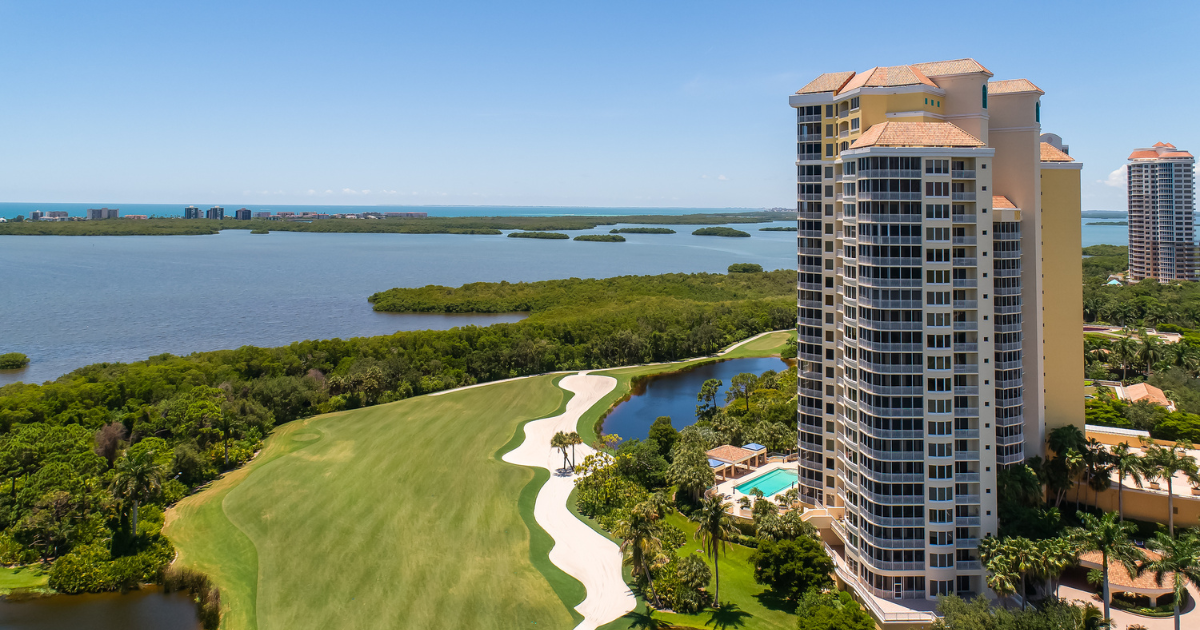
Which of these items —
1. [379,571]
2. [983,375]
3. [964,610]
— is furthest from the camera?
[379,571]

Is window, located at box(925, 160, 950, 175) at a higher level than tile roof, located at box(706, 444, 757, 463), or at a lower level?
higher

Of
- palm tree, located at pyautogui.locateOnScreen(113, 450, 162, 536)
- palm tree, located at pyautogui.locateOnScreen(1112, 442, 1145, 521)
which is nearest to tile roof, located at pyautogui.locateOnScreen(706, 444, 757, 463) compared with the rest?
palm tree, located at pyautogui.locateOnScreen(1112, 442, 1145, 521)

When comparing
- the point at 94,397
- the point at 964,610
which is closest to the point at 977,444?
the point at 964,610

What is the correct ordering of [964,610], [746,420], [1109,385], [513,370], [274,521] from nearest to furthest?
[964,610] → [274,521] → [746,420] → [1109,385] → [513,370]

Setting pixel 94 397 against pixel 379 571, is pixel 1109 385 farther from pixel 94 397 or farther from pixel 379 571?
pixel 94 397

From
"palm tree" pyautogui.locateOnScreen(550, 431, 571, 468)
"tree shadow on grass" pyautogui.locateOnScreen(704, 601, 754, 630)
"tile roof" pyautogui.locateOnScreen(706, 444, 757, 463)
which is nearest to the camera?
"tree shadow on grass" pyautogui.locateOnScreen(704, 601, 754, 630)

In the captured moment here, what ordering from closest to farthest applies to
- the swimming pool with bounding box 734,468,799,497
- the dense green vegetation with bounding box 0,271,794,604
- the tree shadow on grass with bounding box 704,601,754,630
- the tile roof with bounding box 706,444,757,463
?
the tree shadow on grass with bounding box 704,601,754,630 < the dense green vegetation with bounding box 0,271,794,604 < the swimming pool with bounding box 734,468,799,497 < the tile roof with bounding box 706,444,757,463

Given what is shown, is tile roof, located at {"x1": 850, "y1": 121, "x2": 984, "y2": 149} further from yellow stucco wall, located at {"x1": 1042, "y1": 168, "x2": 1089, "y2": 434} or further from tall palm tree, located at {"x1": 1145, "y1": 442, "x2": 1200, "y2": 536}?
tall palm tree, located at {"x1": 1145, "y1": 442, "x2": 1200, "y2": 536}
